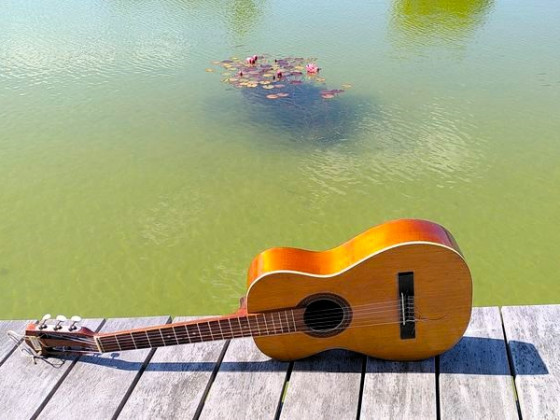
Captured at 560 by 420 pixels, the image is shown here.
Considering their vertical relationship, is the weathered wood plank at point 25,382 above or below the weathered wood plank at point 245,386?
above

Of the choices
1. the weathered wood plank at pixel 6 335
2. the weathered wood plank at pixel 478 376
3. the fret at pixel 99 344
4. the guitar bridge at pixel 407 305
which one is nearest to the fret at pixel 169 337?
the fret at pixel 99 344

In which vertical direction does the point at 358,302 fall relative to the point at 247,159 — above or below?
above

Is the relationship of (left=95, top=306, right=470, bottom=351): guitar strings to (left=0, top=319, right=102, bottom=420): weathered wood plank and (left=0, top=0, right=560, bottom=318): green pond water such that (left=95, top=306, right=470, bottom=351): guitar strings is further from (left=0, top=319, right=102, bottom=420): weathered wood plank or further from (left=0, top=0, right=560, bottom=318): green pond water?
(left=0, top=0, right=560, bottom=318): green pond water

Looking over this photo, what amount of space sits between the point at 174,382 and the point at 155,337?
0.17 metres

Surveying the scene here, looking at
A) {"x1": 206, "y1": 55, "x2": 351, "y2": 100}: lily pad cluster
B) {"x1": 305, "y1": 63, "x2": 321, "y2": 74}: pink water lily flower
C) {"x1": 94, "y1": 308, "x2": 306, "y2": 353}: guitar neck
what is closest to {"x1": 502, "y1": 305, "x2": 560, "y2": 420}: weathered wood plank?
{"x1": 94, "y1": 308, "x2": 306, "y2": 353}: guitar neck

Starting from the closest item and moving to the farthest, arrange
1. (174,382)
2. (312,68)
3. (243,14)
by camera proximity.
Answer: (174,382)
(312,68)
(243,14)

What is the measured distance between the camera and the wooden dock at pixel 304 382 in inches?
66.7

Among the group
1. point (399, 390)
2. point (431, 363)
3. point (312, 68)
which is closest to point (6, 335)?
point (399, 390)

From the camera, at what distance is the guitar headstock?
1907 millimetres

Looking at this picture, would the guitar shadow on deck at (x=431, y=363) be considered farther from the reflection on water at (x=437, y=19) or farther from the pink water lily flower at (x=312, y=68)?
the reflection on water at (x=437, y=19)

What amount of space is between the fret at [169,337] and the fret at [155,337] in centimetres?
1

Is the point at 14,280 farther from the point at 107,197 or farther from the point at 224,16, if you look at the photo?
the point at 224,16

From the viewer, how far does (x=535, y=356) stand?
1816 millimetres

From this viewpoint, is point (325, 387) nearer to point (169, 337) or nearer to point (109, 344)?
point (169, 337)
